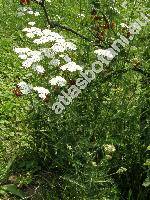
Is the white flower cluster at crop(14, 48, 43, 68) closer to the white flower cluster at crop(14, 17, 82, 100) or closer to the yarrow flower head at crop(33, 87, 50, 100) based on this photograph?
the white flower cluster at crop(14, 17, 82, 100)

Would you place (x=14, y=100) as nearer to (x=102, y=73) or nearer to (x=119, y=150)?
(x=102, y=73)

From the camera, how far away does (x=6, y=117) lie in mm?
4395

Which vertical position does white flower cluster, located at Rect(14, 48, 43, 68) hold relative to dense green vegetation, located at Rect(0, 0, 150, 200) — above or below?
above

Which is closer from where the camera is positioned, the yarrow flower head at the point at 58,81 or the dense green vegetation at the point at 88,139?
the dense green vegetation at the point at 88,139

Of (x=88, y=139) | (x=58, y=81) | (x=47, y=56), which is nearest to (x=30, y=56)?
(x=47, y=56)

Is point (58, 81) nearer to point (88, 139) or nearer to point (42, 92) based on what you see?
point (42, 92)

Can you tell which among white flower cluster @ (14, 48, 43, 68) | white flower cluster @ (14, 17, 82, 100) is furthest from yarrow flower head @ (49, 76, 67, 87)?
white flower cluster @ (14, 48, 43, 68)

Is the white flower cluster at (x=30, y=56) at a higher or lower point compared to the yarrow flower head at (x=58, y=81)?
higher

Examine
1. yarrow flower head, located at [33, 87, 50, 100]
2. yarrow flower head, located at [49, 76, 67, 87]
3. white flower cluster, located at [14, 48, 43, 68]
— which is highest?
white flower cluster, located at [14, 48, 43, 68]

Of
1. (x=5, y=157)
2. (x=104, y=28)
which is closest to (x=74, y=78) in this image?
(x=104, y=28)

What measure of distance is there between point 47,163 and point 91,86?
73 centimetres

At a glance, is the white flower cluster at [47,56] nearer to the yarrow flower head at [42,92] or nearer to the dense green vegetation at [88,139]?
the yarrow flower head at [42,92]

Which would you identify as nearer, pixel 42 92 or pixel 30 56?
pixel 42 92

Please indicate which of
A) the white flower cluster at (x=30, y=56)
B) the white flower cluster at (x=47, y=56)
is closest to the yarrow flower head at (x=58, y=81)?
the white flower cluster at (x=47, y=56)
